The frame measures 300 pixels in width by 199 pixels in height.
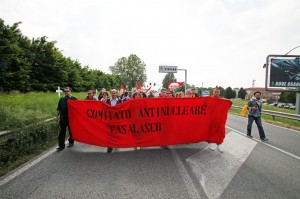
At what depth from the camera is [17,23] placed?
19531mm

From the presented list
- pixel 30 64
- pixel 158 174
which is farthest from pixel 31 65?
pixel 158 174

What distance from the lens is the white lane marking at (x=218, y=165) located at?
4.22m

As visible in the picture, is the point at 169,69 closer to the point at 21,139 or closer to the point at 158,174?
the point at 21,139

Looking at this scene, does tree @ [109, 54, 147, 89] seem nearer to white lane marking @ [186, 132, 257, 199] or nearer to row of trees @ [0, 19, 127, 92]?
row of trees @ [0, 19, 127, 92]

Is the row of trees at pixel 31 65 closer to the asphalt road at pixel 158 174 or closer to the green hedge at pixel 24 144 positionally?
the green hedge at pixel 24 144

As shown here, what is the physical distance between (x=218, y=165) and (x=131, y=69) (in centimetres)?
10295

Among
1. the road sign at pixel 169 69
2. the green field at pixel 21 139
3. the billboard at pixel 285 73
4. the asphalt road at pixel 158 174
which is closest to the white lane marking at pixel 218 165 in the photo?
the asphalt road at pixel 158 174

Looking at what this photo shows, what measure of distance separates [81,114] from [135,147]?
192cm

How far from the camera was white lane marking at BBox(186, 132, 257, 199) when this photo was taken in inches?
166

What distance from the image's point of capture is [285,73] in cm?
2222

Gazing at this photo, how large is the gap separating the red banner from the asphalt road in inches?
14.2

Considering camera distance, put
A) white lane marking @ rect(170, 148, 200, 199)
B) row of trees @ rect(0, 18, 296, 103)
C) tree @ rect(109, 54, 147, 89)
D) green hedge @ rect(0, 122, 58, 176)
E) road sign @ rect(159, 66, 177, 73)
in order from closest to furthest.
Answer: white lane marking @ rect(170, 148, 200, 199) < green hedge @ rect(0, 122, 58, 176) < row of trees @ rect(0, 18, 296, 103) < road sign @ rect(159, 66, 177, 73) < tree @ rect(109, 54, 147, 89)

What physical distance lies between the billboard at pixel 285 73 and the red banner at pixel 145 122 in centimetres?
1837

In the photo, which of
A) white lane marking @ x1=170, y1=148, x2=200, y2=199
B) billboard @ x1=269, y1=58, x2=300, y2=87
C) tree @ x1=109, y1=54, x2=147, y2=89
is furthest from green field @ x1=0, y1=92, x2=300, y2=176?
tree @ x1=109, y1=54, x2=147, y2=89
